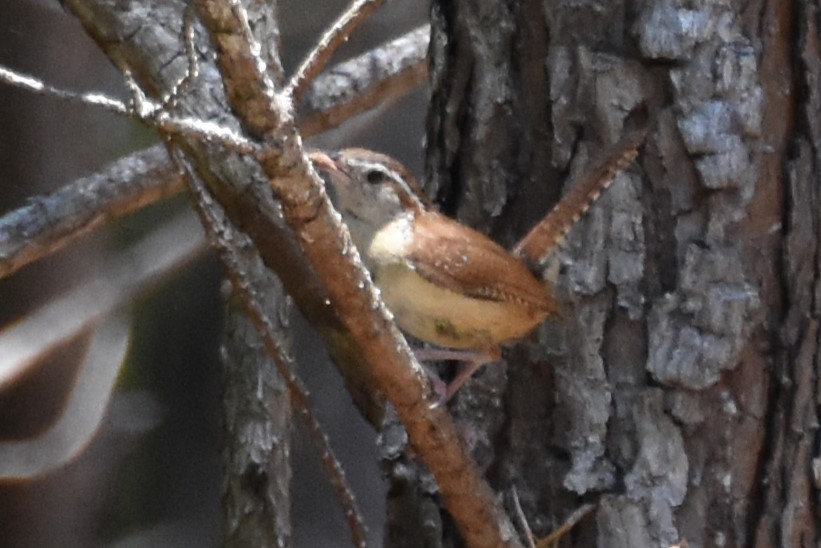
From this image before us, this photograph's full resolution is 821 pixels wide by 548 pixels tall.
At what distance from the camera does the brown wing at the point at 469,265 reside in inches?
85.0

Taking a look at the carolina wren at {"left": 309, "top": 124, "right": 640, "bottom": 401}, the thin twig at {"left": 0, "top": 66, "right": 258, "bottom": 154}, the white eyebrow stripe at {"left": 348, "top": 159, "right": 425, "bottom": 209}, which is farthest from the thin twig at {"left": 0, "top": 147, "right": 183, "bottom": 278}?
the thin twig at {"left": 0, "top": 66, "right": 258, "bottom": 154}

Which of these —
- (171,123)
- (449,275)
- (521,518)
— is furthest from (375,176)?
(171,123)

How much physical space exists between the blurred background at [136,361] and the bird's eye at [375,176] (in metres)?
1.27

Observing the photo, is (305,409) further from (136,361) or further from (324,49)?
(136,361)

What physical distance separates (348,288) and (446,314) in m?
0.93

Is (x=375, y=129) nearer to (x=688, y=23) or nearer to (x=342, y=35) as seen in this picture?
(x=688, y=23)

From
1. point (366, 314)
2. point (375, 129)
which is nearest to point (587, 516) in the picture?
point (366, 314)

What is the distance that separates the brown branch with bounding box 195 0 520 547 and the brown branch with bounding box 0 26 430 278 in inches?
50.1

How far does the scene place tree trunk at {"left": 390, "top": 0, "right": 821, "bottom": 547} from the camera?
198 cm

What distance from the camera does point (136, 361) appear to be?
419cm

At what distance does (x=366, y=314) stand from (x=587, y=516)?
0.78 m

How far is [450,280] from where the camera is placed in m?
2.32

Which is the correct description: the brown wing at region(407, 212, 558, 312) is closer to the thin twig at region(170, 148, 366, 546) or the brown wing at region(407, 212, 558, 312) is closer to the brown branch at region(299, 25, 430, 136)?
the thin twig at region(170, 148, 366, 546)

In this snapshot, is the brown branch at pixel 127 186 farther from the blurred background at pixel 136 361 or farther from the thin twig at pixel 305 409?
the thin twig at pixel 305 409
